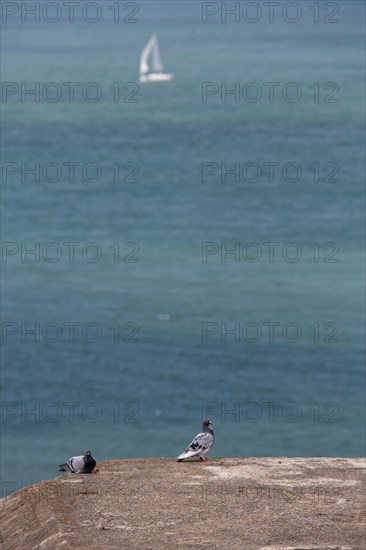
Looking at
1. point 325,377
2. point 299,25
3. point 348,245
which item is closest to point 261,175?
point 348,245

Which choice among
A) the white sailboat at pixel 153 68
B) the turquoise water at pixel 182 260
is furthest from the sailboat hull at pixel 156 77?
the turquoise water at pixel 182 260

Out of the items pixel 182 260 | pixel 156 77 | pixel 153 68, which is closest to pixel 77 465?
pixel 182 260

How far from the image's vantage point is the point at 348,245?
99.9m

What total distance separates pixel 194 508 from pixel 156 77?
420 feet

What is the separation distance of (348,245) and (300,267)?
4297mm

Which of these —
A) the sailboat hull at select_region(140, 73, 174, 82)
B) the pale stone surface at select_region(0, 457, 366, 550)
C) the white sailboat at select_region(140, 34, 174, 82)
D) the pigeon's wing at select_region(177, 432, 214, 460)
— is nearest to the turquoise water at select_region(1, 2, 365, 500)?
the sailboat hull at select_region(140, 73, 174, 82)

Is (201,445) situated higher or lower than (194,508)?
higher

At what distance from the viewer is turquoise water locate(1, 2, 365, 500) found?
238ft

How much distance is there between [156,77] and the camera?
144 m

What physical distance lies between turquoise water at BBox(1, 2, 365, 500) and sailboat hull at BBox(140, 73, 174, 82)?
1.14 m

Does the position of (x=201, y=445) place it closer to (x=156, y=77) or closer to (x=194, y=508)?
(x=194, y=508)

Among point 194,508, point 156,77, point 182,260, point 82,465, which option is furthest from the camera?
point 156,77

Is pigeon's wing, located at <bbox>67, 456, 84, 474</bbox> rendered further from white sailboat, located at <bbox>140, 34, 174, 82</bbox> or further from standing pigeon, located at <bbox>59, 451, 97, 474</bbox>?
white sailboat, located at <bbox>140, 34, 174, 82</bbox>

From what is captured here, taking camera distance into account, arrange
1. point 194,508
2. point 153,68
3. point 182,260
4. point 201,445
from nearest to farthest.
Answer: point 194,508 → point 201,445 → point 182,260 → point 153,68
